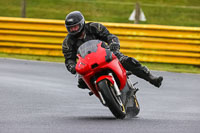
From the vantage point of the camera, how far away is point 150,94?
1138cm

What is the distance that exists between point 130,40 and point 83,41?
7343 millimetres

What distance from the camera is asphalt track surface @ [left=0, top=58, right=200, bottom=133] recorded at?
727 cm

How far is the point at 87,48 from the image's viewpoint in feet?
25.8

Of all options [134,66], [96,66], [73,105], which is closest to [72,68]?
[96,66]

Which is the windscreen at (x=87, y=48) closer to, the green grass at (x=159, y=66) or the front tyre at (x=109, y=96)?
the front tyre at (x=109, y=96)

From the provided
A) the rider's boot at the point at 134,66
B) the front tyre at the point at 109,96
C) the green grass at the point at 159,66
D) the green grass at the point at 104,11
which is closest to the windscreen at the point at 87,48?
the front tyre at the point at 109,96

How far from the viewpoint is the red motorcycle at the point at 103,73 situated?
298 inches

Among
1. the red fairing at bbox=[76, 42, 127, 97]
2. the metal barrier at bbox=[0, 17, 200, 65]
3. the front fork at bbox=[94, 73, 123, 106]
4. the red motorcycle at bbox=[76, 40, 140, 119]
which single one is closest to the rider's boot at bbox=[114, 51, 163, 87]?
the red motorcycle at bbox=[76, 40, 140, 119]

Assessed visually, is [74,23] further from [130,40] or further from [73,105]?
[130,40]

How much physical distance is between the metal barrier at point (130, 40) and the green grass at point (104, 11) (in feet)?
26.9

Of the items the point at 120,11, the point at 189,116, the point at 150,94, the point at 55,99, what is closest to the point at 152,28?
the point at 150,94

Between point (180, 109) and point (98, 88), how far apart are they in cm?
232

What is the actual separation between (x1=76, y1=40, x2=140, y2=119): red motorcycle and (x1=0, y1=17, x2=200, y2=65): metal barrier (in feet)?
24.9

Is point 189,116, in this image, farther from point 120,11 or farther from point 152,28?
point 120,11
